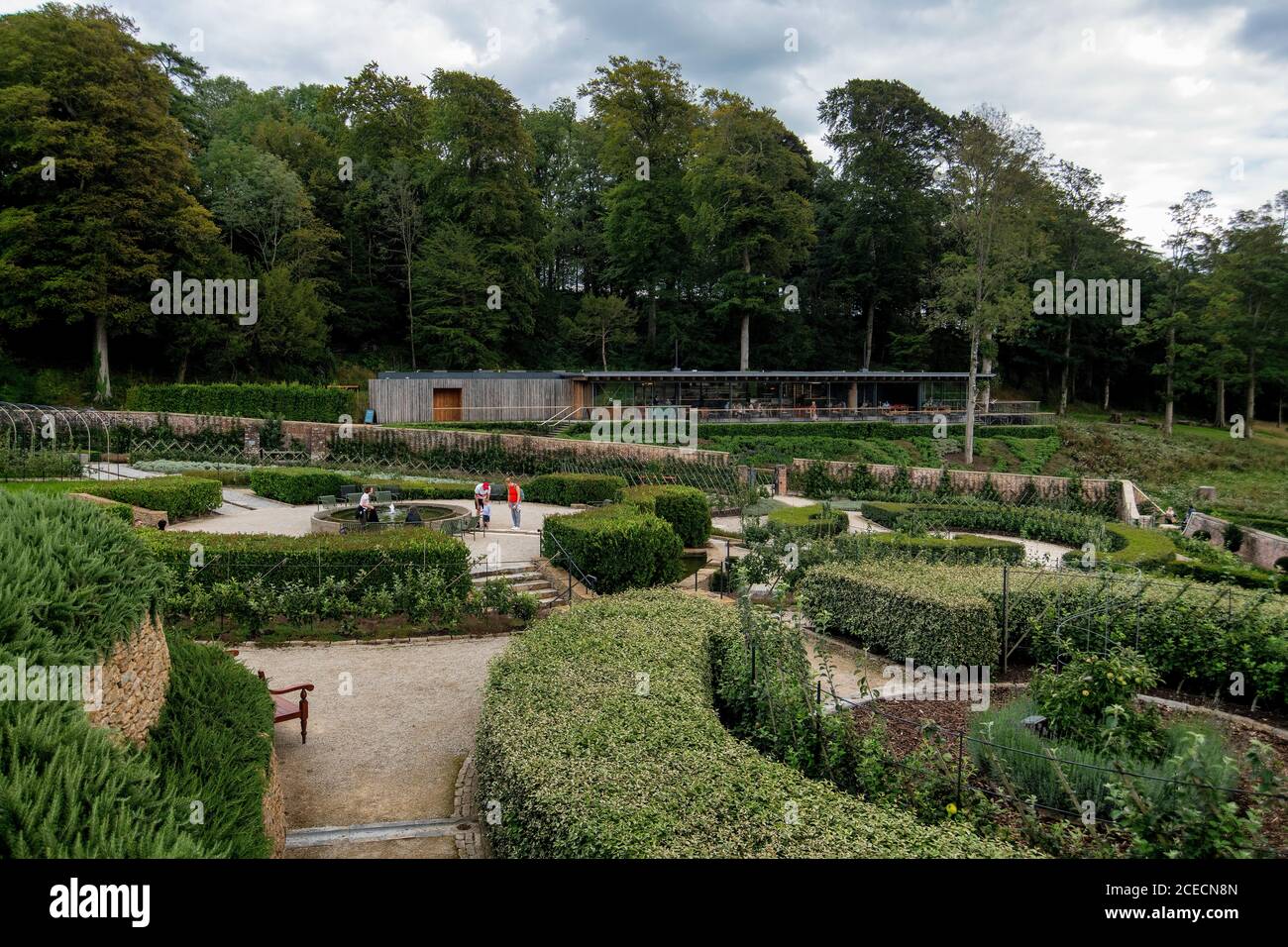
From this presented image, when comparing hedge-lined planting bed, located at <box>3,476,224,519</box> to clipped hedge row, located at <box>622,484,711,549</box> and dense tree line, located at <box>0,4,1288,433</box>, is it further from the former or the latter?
dense tree line, located at <box>0,4,1288,433</box>

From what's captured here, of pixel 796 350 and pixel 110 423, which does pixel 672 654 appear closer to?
pixel 110 423

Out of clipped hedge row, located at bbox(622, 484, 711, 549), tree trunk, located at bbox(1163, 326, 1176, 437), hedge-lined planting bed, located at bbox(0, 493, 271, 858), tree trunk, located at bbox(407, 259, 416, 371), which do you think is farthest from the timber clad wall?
tree trunk, located at bbox(1163, 326, 1176, 437)

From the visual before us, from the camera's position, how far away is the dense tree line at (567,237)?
37.6 m

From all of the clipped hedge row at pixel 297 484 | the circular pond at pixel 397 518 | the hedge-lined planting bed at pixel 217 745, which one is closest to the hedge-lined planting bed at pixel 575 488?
the circular pond at pixel 397 518

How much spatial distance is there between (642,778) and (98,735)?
3587 millimetres

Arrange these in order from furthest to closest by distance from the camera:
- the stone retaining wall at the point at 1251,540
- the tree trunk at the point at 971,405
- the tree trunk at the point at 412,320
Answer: the tree trunk at the point at 412,320, the tree trunk at the point at 971,405, the stone retaining wall at the point at 1251,540

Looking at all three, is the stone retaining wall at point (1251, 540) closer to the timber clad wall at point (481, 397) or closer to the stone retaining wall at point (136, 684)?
the stone retaining wall at point (136, 684)

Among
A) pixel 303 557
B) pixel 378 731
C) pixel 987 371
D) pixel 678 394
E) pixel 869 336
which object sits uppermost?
pixel 869 336

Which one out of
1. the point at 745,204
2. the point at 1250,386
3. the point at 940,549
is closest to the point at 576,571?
the point at 940,549

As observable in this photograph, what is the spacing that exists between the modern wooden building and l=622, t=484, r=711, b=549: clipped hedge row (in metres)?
20.3

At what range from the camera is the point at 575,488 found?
24469mm

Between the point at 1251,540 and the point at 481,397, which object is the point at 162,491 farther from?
the point at 1251,540

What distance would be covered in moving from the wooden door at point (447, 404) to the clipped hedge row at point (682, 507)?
19.9 m

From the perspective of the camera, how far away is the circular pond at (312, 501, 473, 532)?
18156 mm
